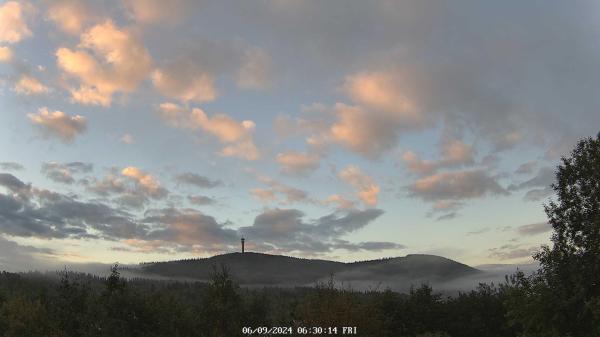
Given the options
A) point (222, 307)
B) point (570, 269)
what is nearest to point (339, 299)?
point (222, 307)

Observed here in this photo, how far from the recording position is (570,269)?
4503 centimetres

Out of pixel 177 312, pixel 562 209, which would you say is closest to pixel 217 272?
pixel 177 312

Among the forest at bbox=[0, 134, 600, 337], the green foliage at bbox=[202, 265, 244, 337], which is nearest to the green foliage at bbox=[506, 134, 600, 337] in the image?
the forest at bbox=[0, 134, 600, 337]

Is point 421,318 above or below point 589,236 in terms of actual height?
below

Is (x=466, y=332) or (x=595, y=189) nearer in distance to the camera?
(x=595, y=189)

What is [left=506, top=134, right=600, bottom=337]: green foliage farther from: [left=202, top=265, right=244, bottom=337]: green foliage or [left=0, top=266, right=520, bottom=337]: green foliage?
[left=202, top=265, right=244, bottom=337]: green foliage

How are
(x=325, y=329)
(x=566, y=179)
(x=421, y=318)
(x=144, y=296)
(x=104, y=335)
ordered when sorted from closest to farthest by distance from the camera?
1. (x=325, y=329)
2. (x=104, y=335)
3. (x=566, y=179)
4. (x=144, y=296)
5. (x=421, y=318)

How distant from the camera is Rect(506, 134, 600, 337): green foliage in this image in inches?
1710

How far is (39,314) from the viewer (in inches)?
1882

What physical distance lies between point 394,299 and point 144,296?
28208 mm

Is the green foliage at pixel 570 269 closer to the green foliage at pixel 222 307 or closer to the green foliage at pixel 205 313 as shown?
the green foliage at pixel 205 313

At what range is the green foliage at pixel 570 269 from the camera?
43438 millimetres

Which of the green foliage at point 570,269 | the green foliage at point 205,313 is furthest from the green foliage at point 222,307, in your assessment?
the green foliage at point 570,269

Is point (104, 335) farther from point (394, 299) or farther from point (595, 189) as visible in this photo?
point (595, 189)
